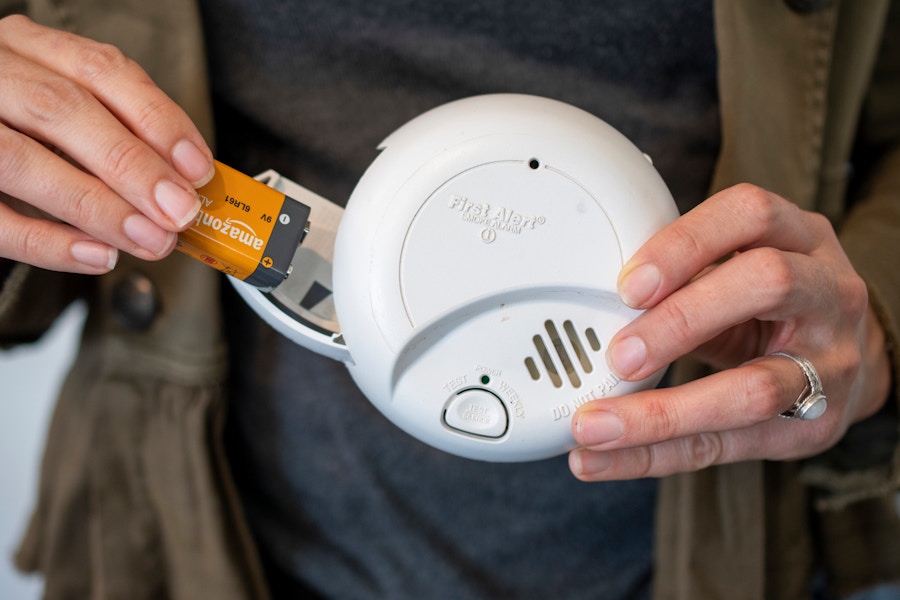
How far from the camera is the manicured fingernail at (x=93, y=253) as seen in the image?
18.3 inches

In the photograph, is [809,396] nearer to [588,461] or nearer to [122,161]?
[588,461]

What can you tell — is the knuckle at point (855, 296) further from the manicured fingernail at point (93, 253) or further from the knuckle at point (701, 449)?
the manicured fingernail at point (93, 253)

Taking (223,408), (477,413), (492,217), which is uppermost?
(492,217)

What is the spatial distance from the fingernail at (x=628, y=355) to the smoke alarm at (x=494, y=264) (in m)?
0.01

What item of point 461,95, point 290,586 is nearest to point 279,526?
point 290,586

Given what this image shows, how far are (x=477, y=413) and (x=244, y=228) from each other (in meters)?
0.19

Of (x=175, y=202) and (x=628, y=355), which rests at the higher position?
(x=175, y=202)

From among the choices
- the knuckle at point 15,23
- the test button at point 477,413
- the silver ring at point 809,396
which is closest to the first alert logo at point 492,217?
the test button at point 477,413

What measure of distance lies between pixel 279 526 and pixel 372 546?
10 centimetres

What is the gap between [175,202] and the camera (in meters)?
0.44

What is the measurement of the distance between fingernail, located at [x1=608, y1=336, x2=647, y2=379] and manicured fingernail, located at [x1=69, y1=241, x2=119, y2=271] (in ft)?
Answer: 1.08

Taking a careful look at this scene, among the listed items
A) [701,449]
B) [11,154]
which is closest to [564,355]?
[701,449]

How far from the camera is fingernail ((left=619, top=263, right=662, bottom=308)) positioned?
45 centimetres

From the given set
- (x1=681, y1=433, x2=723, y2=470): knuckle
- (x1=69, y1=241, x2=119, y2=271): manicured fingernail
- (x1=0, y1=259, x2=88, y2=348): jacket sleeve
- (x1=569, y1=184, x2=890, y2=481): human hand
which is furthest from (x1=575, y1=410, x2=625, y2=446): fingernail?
(x1=0, y1=259, x2=88, y2=348): jacket sleeve
